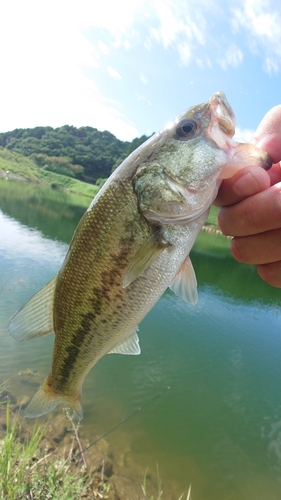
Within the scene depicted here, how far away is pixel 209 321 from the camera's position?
16.9 meters

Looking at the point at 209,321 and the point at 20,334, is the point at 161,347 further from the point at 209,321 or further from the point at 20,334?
the point at 20,334

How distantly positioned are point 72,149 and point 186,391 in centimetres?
11999

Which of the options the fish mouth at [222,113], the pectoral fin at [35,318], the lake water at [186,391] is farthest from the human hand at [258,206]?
the lake water at [186,391]

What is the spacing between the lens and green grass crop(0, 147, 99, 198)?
83.2 m

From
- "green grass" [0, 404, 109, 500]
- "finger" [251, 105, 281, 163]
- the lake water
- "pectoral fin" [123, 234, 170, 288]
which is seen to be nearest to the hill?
the lake water

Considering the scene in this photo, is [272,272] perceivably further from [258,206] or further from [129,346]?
[129,346]

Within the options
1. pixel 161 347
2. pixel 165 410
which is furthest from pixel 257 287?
pixel 165 410

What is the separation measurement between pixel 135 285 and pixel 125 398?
8.72 meters

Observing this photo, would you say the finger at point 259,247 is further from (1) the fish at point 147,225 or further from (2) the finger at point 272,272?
(1) the fish at point 147,225

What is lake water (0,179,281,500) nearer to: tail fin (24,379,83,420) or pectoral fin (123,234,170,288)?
tail fin (24,379,83,420)

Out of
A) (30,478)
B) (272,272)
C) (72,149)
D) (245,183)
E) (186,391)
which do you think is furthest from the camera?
(72,149)

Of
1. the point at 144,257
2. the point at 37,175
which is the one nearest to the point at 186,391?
the point at 144,257

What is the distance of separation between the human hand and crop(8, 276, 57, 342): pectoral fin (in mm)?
1539

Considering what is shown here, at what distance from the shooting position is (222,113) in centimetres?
215
